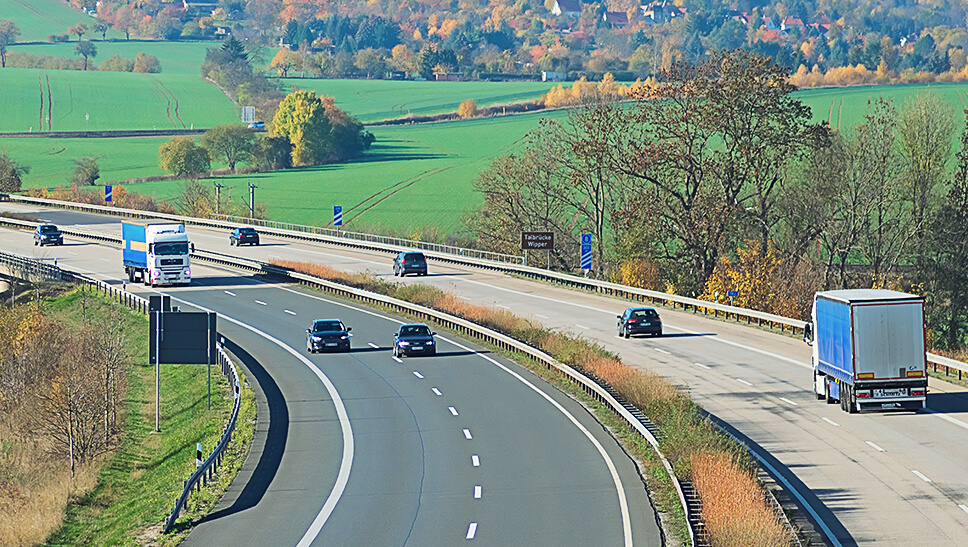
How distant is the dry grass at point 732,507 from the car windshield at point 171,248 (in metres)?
49.4

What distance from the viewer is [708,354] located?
4781 centimetres

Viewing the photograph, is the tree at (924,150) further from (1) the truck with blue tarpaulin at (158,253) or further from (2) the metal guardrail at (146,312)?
(2) the metal guardrail at (146,312)

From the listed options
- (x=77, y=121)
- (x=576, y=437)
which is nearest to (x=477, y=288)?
(x=576, y=437)

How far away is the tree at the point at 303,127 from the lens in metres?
167

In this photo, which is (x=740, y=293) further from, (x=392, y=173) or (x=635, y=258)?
(x=392, y=173)

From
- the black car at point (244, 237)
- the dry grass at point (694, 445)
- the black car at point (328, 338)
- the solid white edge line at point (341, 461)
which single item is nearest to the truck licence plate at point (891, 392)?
the dry grass at point (694, 445)

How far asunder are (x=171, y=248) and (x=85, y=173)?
264 ft

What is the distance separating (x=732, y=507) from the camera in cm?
2319

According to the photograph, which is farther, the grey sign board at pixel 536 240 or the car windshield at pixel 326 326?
the grey sign board at pixel 536 240

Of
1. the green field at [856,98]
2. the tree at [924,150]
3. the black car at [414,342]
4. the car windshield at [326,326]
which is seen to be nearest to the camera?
the black car at [414,342]

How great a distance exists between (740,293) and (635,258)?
16.0 m

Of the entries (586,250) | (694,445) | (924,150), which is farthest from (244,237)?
(694,445)

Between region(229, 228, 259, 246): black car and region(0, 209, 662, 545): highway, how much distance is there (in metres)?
41.9

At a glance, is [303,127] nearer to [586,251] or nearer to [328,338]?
[586,251]
